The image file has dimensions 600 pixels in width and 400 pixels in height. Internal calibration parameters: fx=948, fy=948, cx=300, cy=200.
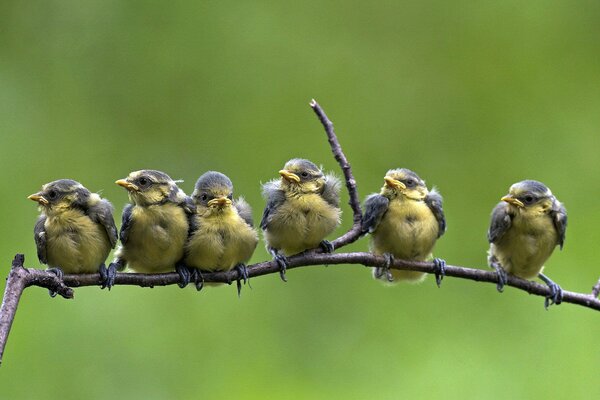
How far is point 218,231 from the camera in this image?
2947 mm

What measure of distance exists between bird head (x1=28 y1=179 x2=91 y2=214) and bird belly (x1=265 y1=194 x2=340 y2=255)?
0.67m

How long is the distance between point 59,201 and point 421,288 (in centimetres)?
330

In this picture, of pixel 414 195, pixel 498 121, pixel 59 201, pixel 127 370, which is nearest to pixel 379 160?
pixel 498 121

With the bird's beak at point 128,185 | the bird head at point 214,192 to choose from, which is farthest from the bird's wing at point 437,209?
the bird's beak at point 128,185

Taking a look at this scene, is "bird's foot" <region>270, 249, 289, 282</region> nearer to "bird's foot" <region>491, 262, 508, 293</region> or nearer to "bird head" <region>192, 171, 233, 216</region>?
"bird head" <region>192, 171, 233, 216</region>

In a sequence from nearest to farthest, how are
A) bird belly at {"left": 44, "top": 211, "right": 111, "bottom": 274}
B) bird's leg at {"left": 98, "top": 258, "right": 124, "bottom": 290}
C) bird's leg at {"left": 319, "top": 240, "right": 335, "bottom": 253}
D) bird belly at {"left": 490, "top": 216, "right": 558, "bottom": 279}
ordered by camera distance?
bird's leg at {"left": 98, "top": 258, "right": 124, "bottom": 290}
bird belly at {"left": 44, "top": 211, "right": 111, "bottom": 274}
bird's leg at {"left": 319, "top": 240, "right": 335, "bottom": 253}
bird belly at {"left": 490, "top": 216, "right": 558, "bottom": 279}

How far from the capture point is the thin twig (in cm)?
269

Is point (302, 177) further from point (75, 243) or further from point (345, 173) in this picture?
point (75, 243)

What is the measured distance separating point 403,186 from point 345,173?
2.11 ft

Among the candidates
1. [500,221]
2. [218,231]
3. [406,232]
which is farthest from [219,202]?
[500,221]

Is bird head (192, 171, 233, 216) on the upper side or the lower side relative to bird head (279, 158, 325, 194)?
lower

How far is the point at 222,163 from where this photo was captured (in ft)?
18.4

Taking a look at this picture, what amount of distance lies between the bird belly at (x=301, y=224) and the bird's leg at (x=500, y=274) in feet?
1.88

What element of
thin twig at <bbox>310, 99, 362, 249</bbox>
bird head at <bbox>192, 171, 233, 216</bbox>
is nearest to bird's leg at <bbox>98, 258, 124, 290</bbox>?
bird head at <bbox>192, 171, 233, 216</bbox>
